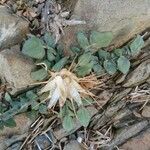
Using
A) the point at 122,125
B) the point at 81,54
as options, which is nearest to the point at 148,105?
the point at 122,125

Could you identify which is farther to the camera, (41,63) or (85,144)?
(85,144)

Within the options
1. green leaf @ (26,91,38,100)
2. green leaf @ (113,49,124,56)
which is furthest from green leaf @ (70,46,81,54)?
green leaf @ (26,91,38,100)

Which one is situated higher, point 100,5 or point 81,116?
point 100,5

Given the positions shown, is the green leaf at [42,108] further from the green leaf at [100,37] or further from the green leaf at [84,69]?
the green leaf at [100,37]

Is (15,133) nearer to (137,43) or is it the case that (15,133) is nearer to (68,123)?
(68,123)

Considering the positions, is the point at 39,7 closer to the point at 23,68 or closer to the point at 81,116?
the point at 23,68

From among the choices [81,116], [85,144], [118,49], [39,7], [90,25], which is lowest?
[85,144]

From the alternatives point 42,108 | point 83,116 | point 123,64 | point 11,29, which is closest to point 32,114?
point 42,108
